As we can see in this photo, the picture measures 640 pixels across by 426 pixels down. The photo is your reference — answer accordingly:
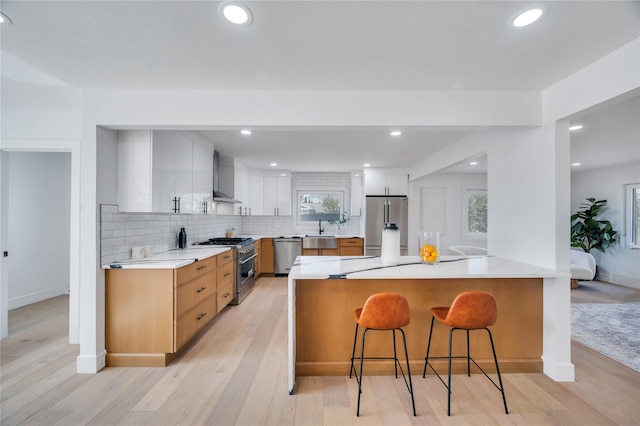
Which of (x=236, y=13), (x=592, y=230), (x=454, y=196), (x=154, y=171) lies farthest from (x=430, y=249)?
(x=592, y=230)

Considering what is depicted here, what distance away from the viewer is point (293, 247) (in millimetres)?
5809

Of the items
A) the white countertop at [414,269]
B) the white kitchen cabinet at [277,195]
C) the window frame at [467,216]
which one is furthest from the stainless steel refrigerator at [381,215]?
the white countertop at [414,269]

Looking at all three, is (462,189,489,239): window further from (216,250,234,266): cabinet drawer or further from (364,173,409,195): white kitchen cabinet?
(216,250,234,266): cabinet drawer

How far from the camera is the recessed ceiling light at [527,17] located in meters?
Answer: 1.42

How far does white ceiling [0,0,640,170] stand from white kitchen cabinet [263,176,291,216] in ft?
12.5

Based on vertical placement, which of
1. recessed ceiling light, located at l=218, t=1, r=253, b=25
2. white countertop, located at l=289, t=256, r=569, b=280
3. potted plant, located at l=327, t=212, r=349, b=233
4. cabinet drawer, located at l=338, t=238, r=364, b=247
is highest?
recessed ceiling light, located at l=218, t=1, r=253, b=25

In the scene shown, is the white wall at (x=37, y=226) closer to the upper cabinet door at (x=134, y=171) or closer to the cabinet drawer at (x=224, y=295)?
the upper cabinet door at (x=134, y=171)

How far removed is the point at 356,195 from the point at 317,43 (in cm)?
463

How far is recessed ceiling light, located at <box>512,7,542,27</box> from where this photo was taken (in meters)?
1.42

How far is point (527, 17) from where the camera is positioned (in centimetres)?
147

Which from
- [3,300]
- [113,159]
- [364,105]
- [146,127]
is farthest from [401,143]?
→ [3,300]

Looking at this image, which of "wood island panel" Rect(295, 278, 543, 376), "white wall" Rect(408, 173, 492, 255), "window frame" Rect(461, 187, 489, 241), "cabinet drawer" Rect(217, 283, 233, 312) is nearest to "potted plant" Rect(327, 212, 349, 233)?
"white wall" Rect(408, 173, 492, 255)

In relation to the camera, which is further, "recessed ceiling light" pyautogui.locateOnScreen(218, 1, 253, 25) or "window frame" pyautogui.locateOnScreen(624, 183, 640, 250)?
"window frame" pyautogui.locateOnScreen(624, 183, 640, 250)

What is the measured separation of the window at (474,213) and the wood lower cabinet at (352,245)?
8.50 ft
